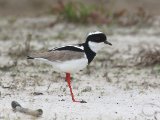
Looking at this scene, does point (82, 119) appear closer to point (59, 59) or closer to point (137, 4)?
point (59, 59)

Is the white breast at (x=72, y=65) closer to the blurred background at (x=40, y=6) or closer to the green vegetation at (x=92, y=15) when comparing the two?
the green vegetation at (x=92, y=15)

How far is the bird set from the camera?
7.39 m

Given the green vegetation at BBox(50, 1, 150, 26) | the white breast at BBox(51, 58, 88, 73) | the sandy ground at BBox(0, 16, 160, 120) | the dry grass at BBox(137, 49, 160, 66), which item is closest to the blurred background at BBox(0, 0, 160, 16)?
the green vegetation at BBox(50, 1, 150, 26)

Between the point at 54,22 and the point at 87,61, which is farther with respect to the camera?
the point at 54,22

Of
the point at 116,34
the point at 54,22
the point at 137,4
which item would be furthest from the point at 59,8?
Result: the point at 137,4

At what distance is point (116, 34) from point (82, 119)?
6471mm

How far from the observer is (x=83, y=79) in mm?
9086

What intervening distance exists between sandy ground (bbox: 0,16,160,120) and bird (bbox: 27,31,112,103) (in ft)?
1.40

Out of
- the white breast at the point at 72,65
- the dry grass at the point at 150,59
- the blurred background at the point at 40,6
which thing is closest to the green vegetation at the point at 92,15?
the blurred background at the point at 40,6

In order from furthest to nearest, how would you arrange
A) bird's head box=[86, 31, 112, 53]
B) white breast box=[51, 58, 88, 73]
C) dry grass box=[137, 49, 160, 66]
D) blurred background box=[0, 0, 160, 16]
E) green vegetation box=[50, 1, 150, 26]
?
blurred background box=[0, 0, 160, 16]
green vegetation box=[50, 1, 150, 26]
dry grass box=[137, 49, 160, 66]
bird's head box=[86, 31, 112, 53]
white breast box=[51, 58, 88, 73]

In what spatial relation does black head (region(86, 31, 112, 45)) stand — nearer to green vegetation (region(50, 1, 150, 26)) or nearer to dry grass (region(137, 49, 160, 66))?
dry grass (region(137, 49, 160, 66))

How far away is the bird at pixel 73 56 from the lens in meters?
7.39

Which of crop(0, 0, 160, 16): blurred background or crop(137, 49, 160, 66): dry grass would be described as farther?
crop(0, 0, 160, 16): blurred background

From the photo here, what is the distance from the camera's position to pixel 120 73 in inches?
372
